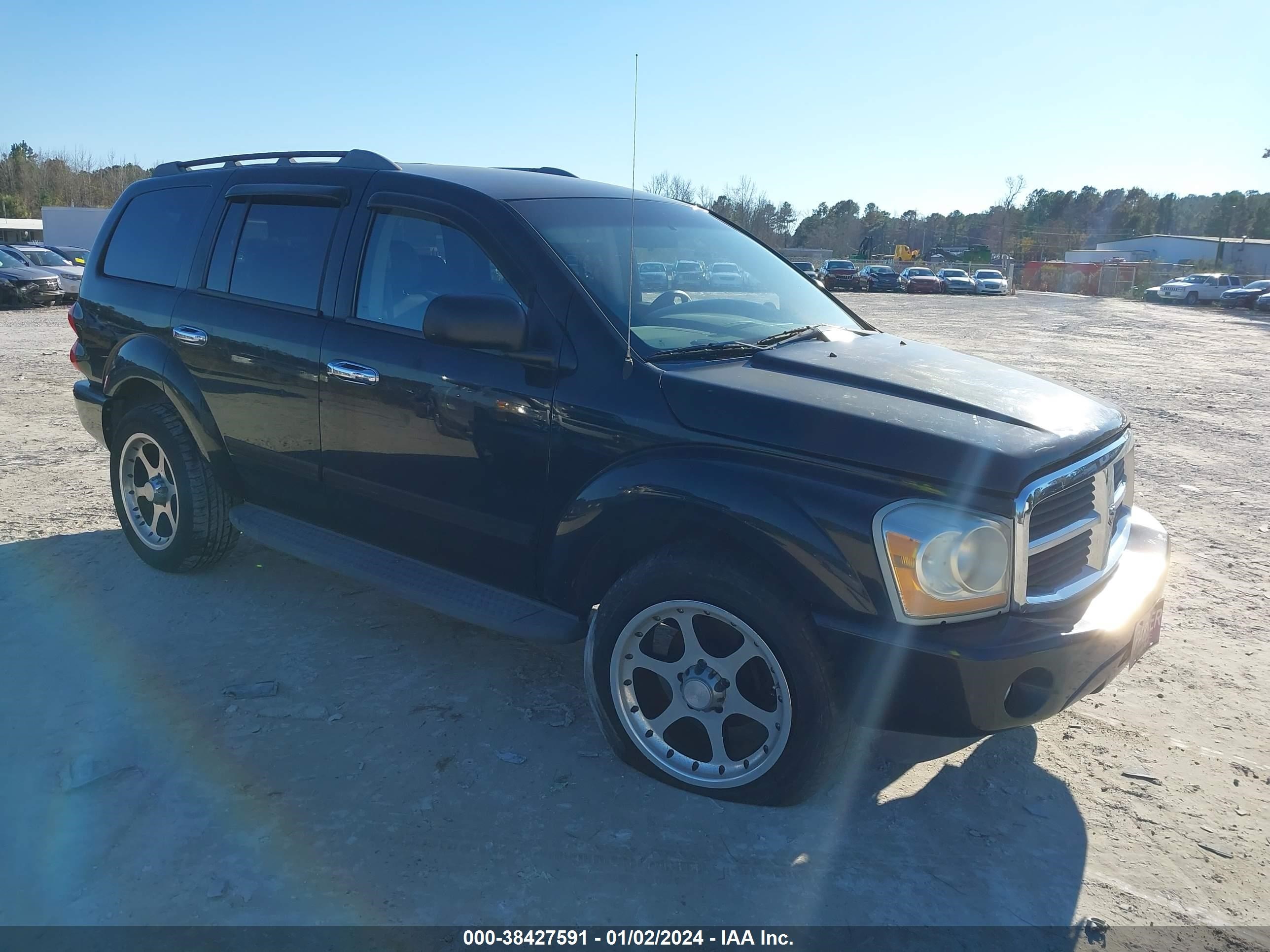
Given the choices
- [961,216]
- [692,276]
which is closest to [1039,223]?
[961,216]

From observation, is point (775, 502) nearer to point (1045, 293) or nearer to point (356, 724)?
point (356, 724)

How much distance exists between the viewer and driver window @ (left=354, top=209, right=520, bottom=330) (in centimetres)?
348

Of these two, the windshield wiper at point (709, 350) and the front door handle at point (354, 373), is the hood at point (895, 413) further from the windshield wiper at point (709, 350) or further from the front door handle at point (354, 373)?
the front door handle at point (354, 373)

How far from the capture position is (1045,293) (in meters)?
58.9

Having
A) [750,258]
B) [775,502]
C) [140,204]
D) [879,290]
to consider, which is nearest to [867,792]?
[775,502]

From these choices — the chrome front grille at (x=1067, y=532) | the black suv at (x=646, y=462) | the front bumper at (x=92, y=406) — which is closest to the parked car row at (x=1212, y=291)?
the chrome front grille at (x=1067, y=532)

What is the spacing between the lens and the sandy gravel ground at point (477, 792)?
258 centimetres

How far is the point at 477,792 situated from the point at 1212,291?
53.2 meters

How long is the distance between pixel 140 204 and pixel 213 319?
120 cm

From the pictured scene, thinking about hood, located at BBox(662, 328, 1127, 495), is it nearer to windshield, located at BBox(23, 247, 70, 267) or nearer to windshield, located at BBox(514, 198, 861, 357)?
windshield, located at BBox(514, 198, 861, 357)

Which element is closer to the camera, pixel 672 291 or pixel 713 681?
pixel 713 681

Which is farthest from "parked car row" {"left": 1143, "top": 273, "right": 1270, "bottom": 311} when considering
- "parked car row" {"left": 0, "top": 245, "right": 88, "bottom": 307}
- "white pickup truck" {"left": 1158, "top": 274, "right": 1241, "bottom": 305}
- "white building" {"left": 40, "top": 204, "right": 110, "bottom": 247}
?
"white building" {"left": 40, "top": 204, "right": 110, "bottom": 247}

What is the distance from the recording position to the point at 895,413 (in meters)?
2.76

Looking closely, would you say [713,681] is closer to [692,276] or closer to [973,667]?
[973,667]
